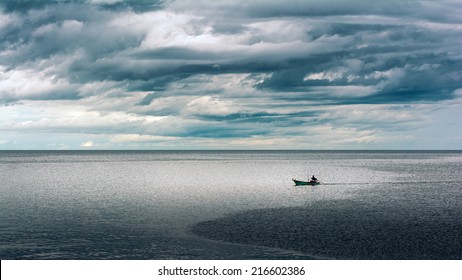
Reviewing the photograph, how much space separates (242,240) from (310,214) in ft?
54.3

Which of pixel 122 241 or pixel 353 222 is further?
pixel 353 222

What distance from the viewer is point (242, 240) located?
132 feet

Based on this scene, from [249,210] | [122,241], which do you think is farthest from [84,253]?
[249,210]

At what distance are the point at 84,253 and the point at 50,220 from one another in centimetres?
1651

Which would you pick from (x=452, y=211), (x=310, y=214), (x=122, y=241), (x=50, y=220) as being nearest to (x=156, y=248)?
(x=122, y=241)

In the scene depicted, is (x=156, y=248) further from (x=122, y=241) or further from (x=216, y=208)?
(x=216, y=208)

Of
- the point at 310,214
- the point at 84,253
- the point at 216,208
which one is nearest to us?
the point at 84,253

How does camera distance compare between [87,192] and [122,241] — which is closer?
[122,241]

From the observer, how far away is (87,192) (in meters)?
80.2
